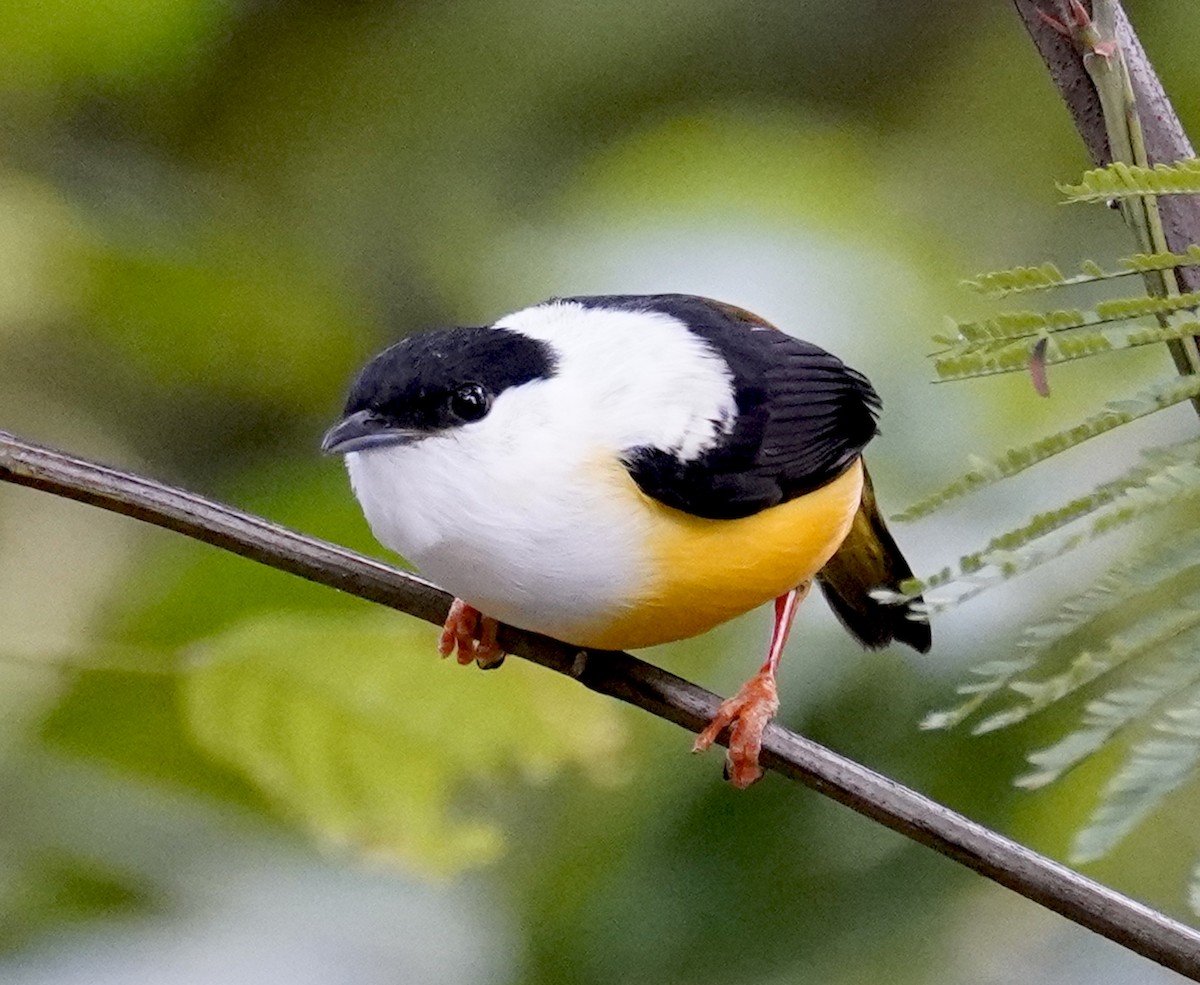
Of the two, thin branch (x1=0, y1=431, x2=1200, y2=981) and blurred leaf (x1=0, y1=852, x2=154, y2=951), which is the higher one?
thin branch (x1=0, y1=431, x2=1200, y2=981)

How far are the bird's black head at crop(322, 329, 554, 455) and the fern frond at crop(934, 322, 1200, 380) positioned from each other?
1.09 ft

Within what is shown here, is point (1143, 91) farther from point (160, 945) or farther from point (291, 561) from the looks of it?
point (160, 945)

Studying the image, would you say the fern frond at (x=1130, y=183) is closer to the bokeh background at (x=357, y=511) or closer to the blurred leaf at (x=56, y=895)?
the bokeh background at (x=357, y=511)

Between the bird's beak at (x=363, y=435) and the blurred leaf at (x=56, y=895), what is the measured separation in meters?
0.61

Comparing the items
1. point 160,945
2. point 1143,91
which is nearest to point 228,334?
point 160,945

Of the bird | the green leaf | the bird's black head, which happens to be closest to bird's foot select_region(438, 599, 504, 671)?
the bird

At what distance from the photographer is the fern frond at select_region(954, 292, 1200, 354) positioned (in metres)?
0.47

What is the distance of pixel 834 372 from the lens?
3.07 feet

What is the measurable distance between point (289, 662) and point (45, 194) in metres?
0.54

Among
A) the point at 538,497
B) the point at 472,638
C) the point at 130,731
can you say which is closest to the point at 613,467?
the point at 538,497

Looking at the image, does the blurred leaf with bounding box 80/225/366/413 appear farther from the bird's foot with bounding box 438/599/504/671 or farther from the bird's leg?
the bird's leg

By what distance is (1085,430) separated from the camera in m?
0.46

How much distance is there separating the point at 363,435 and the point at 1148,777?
0.44 m

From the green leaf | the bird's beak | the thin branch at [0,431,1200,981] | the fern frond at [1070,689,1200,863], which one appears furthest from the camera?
the green leaf
